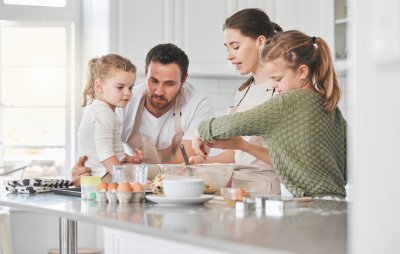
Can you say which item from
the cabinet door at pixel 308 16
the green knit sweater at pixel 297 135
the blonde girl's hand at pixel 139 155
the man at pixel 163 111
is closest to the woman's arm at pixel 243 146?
the green knit sweater at pixel 297 135

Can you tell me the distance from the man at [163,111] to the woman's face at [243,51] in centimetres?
57

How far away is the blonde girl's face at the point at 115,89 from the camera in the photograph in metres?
3.73

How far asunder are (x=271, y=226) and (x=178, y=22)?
3114 mm

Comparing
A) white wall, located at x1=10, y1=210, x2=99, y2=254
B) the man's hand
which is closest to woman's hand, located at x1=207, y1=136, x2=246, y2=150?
the man's hand

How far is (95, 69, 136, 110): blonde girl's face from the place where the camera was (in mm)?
3734

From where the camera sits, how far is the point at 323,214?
2123 mm

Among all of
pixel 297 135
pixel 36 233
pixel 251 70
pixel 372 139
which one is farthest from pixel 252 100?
pixel 372 139

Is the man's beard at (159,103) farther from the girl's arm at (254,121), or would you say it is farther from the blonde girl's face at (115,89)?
the girl's arm at (254,121)

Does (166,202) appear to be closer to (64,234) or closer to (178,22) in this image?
(64,234)

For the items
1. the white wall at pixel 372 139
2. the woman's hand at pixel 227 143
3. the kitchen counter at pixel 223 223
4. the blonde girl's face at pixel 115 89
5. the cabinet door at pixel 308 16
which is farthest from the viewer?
the cabinet door at pixel 308 16

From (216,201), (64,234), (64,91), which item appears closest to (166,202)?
(216,201)

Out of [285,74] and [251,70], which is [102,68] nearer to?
[251,70]

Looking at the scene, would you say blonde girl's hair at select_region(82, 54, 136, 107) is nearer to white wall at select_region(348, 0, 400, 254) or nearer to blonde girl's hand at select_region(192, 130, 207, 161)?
blonde girl's hand at select_region(192, 130, 207, 161)

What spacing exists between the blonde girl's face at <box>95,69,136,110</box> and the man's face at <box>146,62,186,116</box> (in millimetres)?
244
